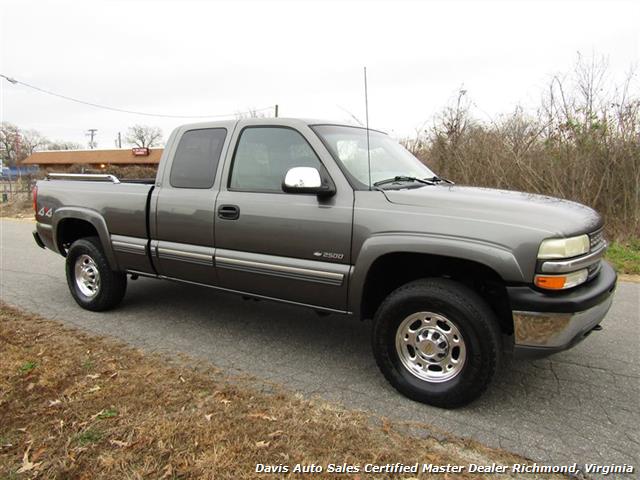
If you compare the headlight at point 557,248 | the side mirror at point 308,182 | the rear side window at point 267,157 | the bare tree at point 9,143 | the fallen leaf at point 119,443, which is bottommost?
the fallen leaf at point 119,443

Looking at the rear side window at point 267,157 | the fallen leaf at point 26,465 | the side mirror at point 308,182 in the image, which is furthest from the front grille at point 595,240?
the fallen leaf at point 26,465

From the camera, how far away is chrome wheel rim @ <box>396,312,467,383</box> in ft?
9.79

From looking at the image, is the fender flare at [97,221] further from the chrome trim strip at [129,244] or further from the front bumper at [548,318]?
the front bumper at [548,318]

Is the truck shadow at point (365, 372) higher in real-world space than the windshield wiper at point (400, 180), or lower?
lower

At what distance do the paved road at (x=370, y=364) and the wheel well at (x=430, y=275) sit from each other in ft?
1.79

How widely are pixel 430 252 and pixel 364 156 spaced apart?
1.15m

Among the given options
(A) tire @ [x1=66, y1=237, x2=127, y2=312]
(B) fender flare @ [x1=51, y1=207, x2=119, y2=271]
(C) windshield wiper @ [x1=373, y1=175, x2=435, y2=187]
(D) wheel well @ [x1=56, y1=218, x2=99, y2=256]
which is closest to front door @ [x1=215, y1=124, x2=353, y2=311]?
(C) windshield wiper @ [x1=373, y1=175, x2=435, y2=187]

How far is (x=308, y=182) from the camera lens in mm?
3279

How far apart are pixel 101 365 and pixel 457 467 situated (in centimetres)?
267

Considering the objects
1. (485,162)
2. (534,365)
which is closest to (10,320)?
(534,365)

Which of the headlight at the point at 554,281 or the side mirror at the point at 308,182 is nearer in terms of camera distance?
the headlight at the point at 554,281

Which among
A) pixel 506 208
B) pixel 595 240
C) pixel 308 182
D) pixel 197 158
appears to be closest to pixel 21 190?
pixel 197 158

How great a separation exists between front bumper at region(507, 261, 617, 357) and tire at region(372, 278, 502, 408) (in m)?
0.17

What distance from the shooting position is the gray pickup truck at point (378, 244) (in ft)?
9.07
